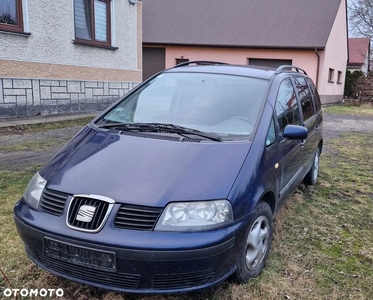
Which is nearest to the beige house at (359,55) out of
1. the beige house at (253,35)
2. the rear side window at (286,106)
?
the beige house at (253,35)

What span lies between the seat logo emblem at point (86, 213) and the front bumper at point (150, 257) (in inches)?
3.4

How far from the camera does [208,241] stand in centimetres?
223

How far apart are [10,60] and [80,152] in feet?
26.0

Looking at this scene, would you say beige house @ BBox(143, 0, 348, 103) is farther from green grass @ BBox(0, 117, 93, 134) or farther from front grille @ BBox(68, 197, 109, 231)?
front grille @ BBox(68, 197, 109, 231)

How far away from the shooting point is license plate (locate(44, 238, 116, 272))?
7.23 feet

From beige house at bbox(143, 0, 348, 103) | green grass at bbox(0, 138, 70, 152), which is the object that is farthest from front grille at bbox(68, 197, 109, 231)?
beige house at bbox(143, 0, 348, 103)

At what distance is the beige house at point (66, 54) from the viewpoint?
9586mm

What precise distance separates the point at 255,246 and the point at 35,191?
1.67 metres

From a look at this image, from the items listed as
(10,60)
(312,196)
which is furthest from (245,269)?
(10,60)

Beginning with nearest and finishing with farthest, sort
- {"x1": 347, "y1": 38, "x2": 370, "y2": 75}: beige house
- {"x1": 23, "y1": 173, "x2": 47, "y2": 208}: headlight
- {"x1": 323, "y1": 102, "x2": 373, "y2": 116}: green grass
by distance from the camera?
{"x1": 23, "y1": 173, "x2": 47, "y2": 208}: headlight → {"x1": 323, "y1": 102, "x2": 373, "y2": 116}: green grass → {"x1": 347, "y1": 38, "x2": 370, "y2": 75}: beige house

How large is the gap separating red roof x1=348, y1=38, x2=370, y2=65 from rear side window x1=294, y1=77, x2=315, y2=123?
40.4 meters

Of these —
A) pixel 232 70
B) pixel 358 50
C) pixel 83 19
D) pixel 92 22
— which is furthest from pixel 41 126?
pixel 358 50

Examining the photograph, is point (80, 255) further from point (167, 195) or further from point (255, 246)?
point (255, 246)

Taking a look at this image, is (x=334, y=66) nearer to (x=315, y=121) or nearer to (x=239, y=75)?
(x=315, y=121)
